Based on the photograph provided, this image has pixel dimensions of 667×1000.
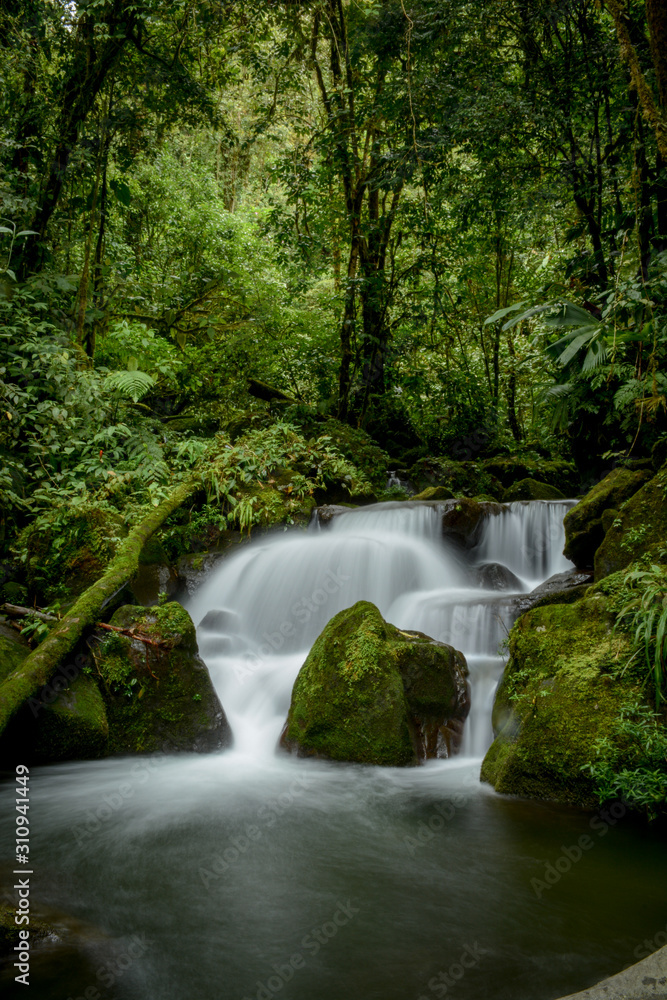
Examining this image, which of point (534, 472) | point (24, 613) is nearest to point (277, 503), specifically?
point (24, 613)

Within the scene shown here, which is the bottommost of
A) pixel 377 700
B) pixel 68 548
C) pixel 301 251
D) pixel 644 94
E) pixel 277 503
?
pixel 377 700

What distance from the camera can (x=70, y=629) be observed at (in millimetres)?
4801

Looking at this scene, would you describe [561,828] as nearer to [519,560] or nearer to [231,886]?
[231,886]

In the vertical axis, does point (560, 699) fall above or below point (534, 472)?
below

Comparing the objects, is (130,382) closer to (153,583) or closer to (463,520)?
(153,583)

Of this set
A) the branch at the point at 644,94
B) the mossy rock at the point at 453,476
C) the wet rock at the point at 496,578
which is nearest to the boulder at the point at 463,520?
the wet rock at the point at 496,578

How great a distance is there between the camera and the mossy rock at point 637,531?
16.1 ft

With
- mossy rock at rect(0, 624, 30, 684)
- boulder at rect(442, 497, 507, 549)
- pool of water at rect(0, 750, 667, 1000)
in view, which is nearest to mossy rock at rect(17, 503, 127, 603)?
mossy rock at rect(0, 624, 30, 684)

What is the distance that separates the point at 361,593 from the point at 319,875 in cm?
417

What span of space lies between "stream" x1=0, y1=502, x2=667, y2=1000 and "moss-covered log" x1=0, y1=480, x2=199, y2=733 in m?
0.66

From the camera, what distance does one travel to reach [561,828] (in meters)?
3.51

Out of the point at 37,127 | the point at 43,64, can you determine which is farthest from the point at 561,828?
the point at 43,64

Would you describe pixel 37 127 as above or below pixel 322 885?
above

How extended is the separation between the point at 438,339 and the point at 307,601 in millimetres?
9825
